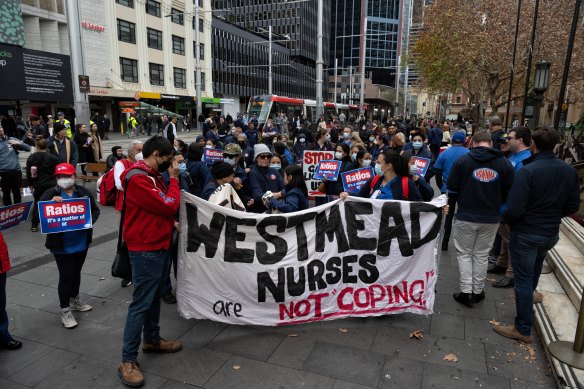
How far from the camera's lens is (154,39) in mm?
39719

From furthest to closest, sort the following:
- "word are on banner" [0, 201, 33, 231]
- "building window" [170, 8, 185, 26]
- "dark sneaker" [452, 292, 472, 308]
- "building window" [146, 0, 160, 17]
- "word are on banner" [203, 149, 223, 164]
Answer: "building window" [170, 8, 185, 26] → "building window" [146, 0, 160, 17] → "word are on banner" [203, 149, 223, 164] → "dark sneaker" [452, 292, 472, 308] → "word are on banner" [0, 201, 33, 231]

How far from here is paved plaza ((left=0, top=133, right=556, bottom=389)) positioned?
342 cm

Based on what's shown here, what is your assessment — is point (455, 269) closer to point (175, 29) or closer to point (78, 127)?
point (78, 127)

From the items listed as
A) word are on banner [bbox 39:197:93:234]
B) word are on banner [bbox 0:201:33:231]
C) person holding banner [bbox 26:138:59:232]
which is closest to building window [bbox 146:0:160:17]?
person holding banner [bbox 26:138:59:232]

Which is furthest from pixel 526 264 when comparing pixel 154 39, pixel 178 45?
pixel 178 45

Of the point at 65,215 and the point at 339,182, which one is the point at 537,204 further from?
the point at 65,215

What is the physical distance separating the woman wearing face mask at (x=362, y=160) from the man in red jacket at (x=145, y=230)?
4756mm

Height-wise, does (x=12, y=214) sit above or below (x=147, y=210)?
below

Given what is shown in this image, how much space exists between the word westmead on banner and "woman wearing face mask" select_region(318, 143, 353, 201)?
3.13 metres

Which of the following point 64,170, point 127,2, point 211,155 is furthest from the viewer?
point 127,2

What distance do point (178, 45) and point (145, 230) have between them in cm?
4404

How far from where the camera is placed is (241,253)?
159 inches

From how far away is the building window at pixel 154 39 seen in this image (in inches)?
1543

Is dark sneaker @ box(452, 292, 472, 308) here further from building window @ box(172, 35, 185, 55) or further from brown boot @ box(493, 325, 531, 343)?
building window @ box(172, 35, 185, 55)
